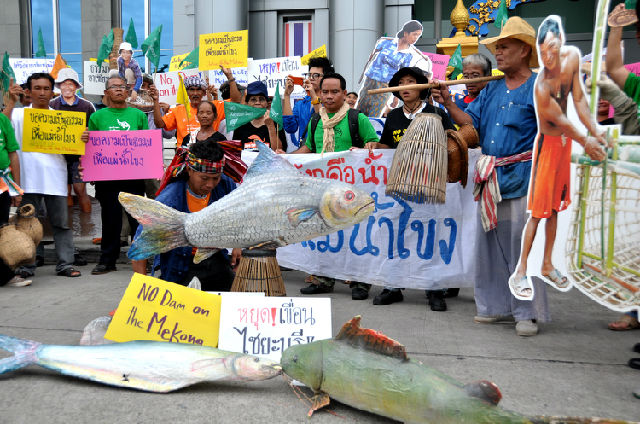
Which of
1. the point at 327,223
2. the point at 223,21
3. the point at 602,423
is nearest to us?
the point at 602,423

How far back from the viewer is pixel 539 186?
3.17 m

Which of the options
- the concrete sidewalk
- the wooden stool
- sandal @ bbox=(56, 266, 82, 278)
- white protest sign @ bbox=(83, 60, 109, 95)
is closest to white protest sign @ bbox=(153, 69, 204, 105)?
white protest sign @ bbox=(83, 60, 109, 95)

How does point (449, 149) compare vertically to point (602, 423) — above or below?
above

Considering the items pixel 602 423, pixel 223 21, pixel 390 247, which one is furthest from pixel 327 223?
pixel 223 21

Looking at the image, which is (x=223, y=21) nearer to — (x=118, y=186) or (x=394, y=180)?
(x=118, y=186)

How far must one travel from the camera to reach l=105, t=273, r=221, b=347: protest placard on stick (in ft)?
9.93

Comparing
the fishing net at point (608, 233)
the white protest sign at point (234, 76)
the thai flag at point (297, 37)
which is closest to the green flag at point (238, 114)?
the white protest sign at point (234, 76)

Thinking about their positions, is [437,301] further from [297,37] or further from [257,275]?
[297,37]

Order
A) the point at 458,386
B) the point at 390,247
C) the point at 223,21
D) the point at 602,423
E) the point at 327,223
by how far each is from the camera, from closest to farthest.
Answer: the point at 602,423 < the point at 458,386 < the point at 327,223 < the point at 390,247 < the point at 223,21

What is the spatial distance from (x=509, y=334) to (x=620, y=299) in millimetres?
1092

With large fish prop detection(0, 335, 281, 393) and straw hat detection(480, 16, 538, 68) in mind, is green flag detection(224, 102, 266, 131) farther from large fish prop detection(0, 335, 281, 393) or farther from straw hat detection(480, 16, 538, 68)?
large fish prop detection(0, 335, 281, 393)

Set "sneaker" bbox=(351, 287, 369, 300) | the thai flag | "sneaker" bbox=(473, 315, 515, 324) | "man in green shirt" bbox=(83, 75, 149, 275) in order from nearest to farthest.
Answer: "sneaker" bbox=(473, 315, 515, 324)
"sneaker" bbox=(351, 287, 369, 300)
"man in green shirt" bbox=(83, 75, 149, 275)
the thai flag

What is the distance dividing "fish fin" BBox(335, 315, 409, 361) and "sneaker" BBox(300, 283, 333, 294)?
2581mm

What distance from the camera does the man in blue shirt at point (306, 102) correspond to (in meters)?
5.70
